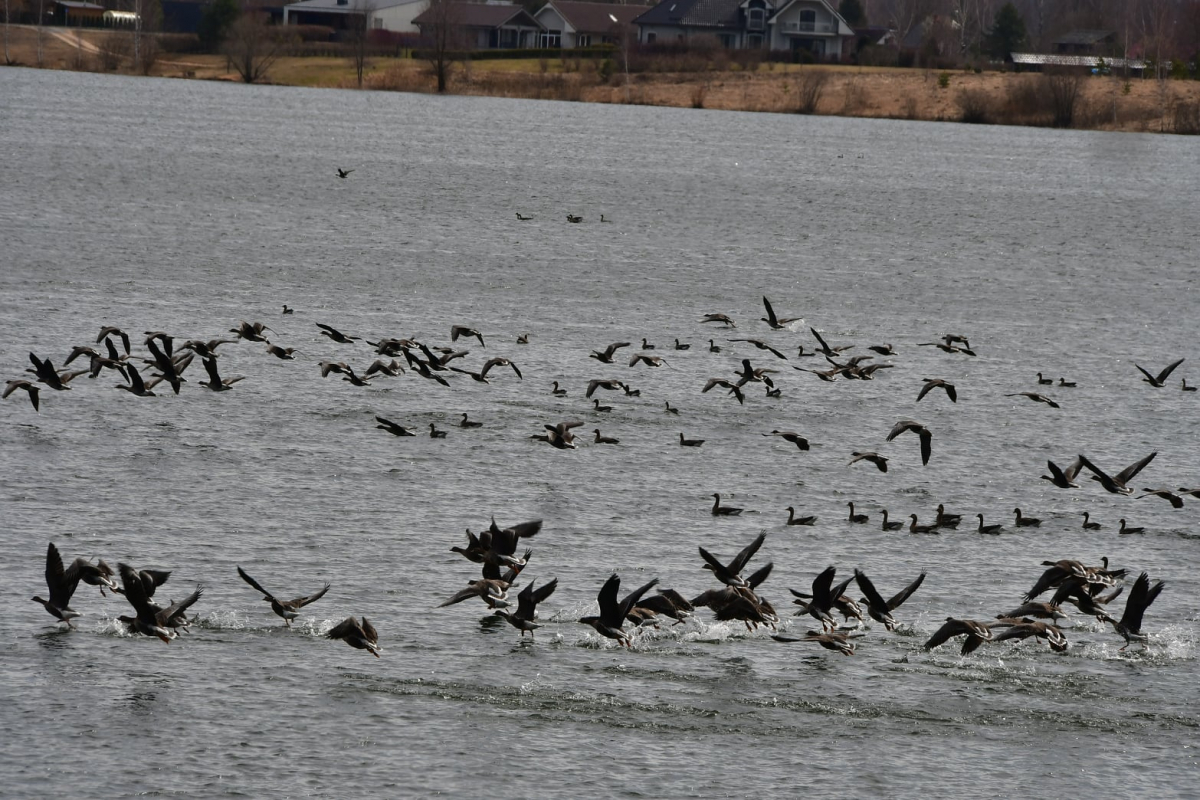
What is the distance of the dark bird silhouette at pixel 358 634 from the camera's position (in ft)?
56.0

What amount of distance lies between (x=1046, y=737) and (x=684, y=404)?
15.5 m

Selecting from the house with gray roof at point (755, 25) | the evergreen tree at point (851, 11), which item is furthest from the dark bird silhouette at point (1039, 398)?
the evergreen tree at point (851, 11)

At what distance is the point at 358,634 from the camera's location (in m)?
17.1

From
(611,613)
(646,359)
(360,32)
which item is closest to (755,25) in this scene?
(360,32)

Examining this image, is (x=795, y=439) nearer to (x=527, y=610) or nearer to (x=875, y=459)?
(x=875, y=459)

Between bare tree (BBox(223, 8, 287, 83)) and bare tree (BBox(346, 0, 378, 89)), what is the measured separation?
679 centimetres

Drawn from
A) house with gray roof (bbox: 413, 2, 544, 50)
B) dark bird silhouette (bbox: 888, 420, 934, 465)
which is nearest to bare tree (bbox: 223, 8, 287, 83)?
house with gray roof (bbox: 413, 2, 544, 50)

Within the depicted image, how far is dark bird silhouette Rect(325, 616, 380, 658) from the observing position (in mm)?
17078

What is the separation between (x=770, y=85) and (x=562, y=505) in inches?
4359

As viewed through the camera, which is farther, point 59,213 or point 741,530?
point 59,213

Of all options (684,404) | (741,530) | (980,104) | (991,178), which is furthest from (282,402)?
(980,104)

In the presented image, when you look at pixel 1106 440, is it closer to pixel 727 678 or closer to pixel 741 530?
pixel 741 530

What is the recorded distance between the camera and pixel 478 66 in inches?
5566

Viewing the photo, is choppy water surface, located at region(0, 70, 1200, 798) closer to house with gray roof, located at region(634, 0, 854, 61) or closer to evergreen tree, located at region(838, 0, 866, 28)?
house with gray roof, located at region(634, 0, 854, 61)
